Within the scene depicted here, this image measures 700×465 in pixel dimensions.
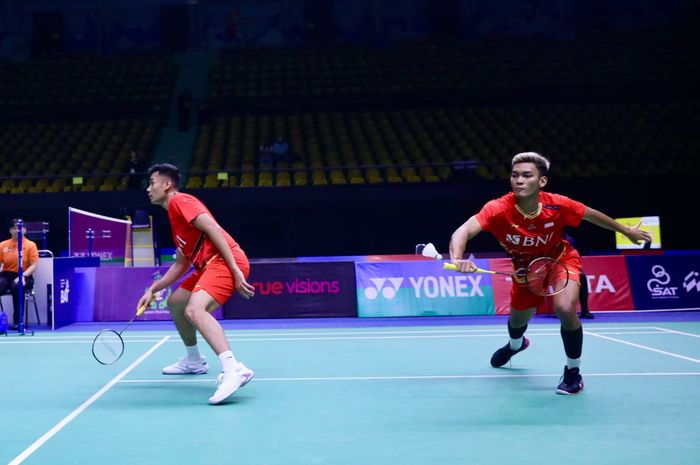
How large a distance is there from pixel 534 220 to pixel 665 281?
689 centimetres

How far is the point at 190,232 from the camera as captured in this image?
15.3ft

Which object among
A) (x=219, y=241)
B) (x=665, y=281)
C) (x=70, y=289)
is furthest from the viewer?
(x=665, y=281)

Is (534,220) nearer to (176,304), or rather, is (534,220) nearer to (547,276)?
(547,276)

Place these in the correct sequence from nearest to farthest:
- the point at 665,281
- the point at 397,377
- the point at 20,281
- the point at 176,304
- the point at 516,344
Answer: the point at 176,304
the point at 397,377
the point at 516,344
the point at 20,281
the point at 665,281

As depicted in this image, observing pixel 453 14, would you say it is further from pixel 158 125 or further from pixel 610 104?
pixel 158 125

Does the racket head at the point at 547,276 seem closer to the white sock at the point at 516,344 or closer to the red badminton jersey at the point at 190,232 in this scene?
the white sock at the point at 516,344

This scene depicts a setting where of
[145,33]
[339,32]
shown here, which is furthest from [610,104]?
[145,33]

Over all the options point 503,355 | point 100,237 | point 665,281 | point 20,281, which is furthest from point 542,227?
point 100,237

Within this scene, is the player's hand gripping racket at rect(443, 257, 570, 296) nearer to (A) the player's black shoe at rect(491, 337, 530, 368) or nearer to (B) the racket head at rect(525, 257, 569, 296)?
(B) the racket head at rect(525, 257, 569, 296)

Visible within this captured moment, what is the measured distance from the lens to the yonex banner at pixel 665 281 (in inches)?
398

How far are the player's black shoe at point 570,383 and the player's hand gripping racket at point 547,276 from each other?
61 cm

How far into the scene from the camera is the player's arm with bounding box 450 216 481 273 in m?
4.11

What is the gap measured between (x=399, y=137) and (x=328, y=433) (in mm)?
14778

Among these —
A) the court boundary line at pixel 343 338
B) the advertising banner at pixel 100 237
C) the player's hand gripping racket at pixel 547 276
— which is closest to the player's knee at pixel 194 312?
the player's hand gripping racket at pixel 547 276
